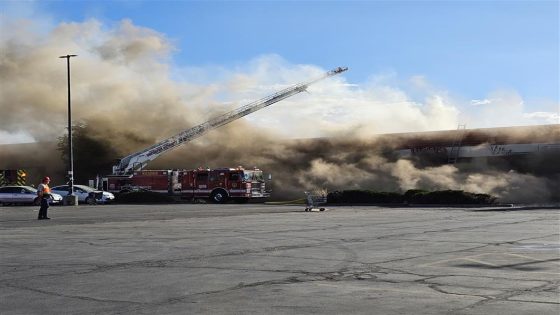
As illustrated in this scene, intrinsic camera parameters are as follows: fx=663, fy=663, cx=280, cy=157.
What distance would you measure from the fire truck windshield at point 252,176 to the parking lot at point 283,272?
26280mm

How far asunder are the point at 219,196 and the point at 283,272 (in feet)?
112

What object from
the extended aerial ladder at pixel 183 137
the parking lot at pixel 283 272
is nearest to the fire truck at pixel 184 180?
the extended aerial ladder at pixel 183 137

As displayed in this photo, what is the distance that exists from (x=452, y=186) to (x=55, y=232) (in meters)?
31.5

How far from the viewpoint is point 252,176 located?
144ft

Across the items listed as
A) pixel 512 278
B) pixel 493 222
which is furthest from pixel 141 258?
pixel 493 222

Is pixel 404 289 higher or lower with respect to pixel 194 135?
lower

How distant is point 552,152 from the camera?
42.3 metres

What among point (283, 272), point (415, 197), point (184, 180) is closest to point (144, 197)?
point (184, 180)

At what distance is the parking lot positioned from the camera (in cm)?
739

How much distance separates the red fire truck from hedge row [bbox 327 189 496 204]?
6.56m

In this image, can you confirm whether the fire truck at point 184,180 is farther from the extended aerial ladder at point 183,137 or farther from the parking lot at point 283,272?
the parking lot at point 283,272

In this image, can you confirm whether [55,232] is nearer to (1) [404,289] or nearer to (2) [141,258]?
(2) [141,258]

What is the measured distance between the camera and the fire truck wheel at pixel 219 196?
4366cm

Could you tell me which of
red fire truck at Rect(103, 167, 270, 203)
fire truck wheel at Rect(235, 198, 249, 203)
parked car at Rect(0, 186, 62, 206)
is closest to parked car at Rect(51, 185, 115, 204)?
parked car at Rect(0, 186, 62, 206)
